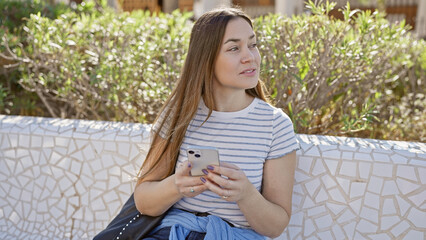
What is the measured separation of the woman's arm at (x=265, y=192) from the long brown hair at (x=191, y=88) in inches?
14.1

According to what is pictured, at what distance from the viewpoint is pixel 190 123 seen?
2.39 metres

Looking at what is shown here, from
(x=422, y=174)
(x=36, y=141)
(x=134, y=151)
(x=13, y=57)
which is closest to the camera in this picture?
(x=422, y=174)

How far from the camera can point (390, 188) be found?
2623 millimetres

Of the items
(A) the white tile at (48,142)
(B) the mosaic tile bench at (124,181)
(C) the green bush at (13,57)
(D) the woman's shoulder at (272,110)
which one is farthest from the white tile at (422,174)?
(C) the green bush at (13,57)

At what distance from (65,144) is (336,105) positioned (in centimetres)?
188

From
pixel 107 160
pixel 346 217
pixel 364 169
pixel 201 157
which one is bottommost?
pixel 346 217

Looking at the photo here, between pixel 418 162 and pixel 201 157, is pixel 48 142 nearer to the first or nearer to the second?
pixel 201 157

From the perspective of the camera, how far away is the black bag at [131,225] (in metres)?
2.32

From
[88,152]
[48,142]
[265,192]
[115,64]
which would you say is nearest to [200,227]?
[265,192]

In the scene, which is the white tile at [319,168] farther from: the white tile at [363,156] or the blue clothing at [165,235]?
the blue clothing at [165,235]

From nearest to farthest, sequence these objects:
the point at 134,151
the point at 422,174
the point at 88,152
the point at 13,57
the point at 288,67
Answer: the point at 422,174, the point at 134,151, the point at 88,152, the point at 288,67, the point at 13,57

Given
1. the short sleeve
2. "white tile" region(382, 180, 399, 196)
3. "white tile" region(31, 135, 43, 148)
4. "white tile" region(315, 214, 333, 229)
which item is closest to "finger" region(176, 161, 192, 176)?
the short sleeve

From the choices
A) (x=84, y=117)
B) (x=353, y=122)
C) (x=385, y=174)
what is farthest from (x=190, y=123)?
(x=84, y=117)

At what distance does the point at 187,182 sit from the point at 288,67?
160 centimetres
